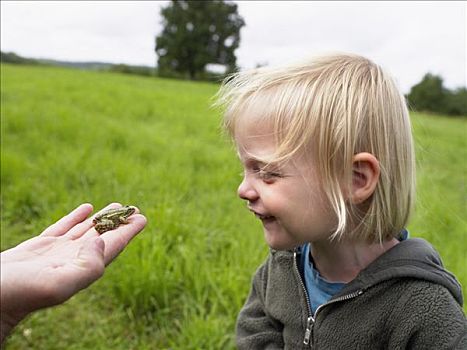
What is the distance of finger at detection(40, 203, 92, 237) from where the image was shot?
144 cm

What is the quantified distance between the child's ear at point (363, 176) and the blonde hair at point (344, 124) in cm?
3

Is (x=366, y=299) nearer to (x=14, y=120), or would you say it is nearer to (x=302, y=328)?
(x=302, y=328)

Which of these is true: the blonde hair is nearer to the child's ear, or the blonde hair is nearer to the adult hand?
the child's ear

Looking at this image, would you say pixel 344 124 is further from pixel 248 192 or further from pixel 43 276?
pixel 43 276

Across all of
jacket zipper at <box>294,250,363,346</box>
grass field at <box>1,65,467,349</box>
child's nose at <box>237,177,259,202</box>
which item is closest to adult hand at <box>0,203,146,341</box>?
child's nose at <box>237,177,259,202</box>

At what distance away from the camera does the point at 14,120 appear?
5.41 metres

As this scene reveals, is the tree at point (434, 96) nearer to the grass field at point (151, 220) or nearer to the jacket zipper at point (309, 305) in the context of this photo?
the grass field at point (151, 220)

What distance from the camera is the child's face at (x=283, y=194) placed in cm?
130

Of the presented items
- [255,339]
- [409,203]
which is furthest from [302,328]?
[409,203]

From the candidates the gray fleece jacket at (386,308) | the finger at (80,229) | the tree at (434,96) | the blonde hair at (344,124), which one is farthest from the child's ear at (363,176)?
the tree at (434,96)

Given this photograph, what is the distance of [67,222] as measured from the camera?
1.51 meters

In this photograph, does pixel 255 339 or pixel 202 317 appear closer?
pixel 255 339

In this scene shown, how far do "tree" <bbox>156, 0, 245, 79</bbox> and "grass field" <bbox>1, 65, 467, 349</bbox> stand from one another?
120cm

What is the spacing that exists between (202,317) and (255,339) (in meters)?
0.62
